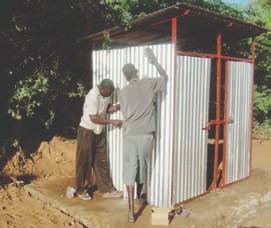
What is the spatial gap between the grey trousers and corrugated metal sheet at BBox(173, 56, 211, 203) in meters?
0.49

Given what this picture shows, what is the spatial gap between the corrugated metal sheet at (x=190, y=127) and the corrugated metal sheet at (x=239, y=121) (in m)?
0.84

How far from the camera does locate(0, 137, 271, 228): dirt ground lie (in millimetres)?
5949

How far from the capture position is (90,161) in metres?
6.61

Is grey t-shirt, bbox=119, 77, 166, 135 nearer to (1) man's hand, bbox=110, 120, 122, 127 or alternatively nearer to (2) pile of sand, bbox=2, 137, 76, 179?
(1) man's hand, bbox=110, 120, 122, 127

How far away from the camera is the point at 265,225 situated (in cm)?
625

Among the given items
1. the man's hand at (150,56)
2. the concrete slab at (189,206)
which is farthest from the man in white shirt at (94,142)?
the man's hand at (150,56)

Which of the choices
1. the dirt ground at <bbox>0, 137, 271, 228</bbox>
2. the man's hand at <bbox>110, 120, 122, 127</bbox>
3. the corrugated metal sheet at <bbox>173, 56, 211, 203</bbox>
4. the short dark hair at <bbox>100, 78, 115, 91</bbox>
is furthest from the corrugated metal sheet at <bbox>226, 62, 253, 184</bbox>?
the short dark hair at <bbox>100, 78, 115, 91</bbox>

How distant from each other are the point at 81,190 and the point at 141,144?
152 centimetres

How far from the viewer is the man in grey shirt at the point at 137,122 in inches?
225

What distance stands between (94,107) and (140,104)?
0.86 metres

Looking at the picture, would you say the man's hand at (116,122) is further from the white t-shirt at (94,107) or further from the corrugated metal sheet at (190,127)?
the corrugated metal sheet at (190,127)

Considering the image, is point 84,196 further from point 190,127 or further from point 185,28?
point 185,28

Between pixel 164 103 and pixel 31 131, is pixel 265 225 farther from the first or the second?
pixel 31 131

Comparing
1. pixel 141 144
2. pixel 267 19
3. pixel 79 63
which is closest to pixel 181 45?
pixel 79 63
